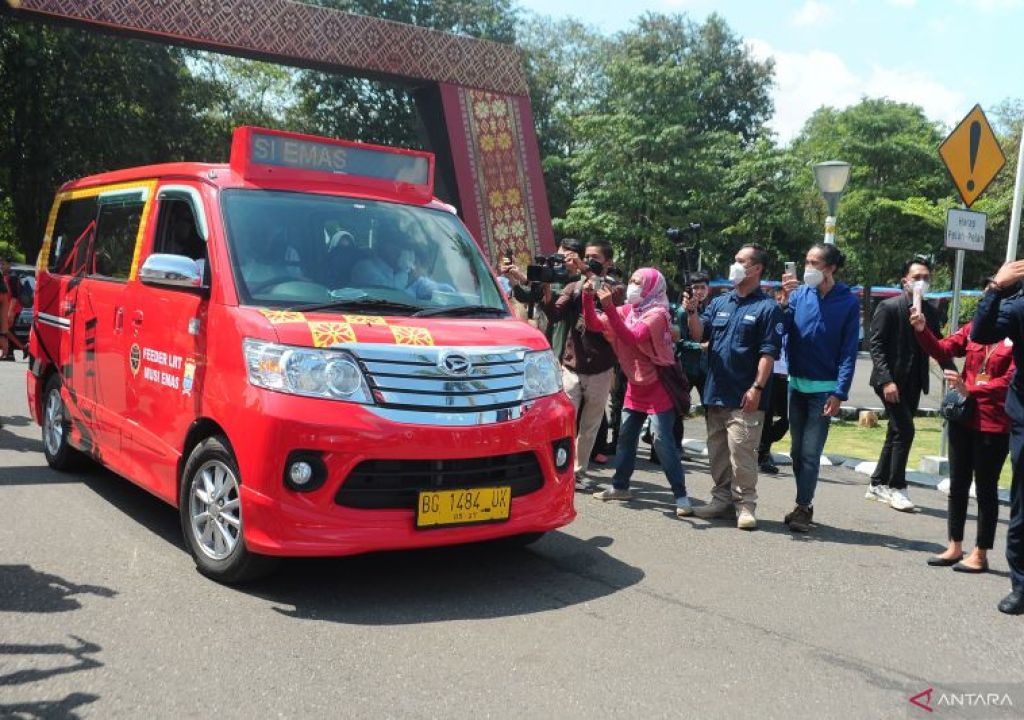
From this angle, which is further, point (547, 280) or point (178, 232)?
point (547, 280)

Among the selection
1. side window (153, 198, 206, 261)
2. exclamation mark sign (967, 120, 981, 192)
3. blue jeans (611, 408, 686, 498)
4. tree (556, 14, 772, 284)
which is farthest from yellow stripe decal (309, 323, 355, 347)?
tree (556, 14, 772, 284)

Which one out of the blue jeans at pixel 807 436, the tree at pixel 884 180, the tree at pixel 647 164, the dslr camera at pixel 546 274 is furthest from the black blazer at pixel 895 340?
the tree at pixel 884 180

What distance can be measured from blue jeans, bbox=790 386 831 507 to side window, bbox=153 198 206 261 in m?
4.17

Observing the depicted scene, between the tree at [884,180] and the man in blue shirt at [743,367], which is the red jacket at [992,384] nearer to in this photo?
the man in blue shirt at [743,367]

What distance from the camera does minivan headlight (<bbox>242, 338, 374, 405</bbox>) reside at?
4246 millimetres

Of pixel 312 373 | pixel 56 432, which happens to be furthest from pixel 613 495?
pixel 56 432

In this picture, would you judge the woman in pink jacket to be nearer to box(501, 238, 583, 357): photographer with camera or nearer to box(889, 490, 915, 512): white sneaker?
box(501, 238, 583, 357): photographer with camera

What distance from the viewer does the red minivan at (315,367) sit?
4.25 meters

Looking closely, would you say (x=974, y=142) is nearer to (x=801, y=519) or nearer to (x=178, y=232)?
(x=801, y=519)

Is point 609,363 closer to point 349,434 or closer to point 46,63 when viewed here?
point 349,434

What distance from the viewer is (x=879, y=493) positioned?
780 cm

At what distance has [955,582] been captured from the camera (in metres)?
5.35

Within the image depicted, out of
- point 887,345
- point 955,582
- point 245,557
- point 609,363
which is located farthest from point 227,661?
point 887,345

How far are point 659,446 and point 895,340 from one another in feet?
7.75
